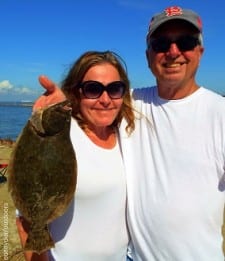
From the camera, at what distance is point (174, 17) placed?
4.03m

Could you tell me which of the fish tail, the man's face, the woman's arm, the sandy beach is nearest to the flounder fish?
the fish tail

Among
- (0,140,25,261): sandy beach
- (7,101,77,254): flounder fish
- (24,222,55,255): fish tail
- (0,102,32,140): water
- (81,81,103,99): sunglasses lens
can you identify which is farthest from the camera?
(0,102,32,140): water

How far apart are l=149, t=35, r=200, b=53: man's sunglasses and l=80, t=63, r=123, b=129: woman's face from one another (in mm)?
476

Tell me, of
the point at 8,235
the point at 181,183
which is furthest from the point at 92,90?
the point at 8,235

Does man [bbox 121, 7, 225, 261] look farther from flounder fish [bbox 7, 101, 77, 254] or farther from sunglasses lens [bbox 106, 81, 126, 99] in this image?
flounder fish [bbox 7, 101, 77, 254]

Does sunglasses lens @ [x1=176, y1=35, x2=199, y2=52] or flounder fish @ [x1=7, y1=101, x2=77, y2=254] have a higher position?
sunglasses lens @ [x1=176, y1=35, x2=199, y2=52]

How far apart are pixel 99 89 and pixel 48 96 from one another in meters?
Result: 0.54

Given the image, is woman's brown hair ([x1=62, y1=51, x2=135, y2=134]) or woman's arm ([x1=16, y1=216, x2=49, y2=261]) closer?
woman's arm ([x1=16, y1=216, x2=49, y2=261])

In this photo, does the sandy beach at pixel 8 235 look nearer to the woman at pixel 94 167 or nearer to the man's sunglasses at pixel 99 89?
the woman at pixel 94 167

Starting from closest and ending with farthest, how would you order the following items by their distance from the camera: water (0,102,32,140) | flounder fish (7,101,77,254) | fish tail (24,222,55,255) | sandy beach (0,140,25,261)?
flounder fish (7,101,77,254) → fish tail (24,222,55,255) → sandy beach (0,140,25,261) → water (0,102,32,140)

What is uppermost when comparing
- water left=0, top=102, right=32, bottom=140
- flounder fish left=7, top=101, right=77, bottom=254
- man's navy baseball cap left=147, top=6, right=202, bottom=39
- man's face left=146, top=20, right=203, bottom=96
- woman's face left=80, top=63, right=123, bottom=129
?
man's navy baseball cap left=147, top=6, right=202, bottom=39

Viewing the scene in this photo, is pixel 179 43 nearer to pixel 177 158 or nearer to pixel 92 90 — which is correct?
pixel 92 90

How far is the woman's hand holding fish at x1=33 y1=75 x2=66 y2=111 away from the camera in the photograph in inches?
139

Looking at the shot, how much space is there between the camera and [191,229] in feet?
11.9
